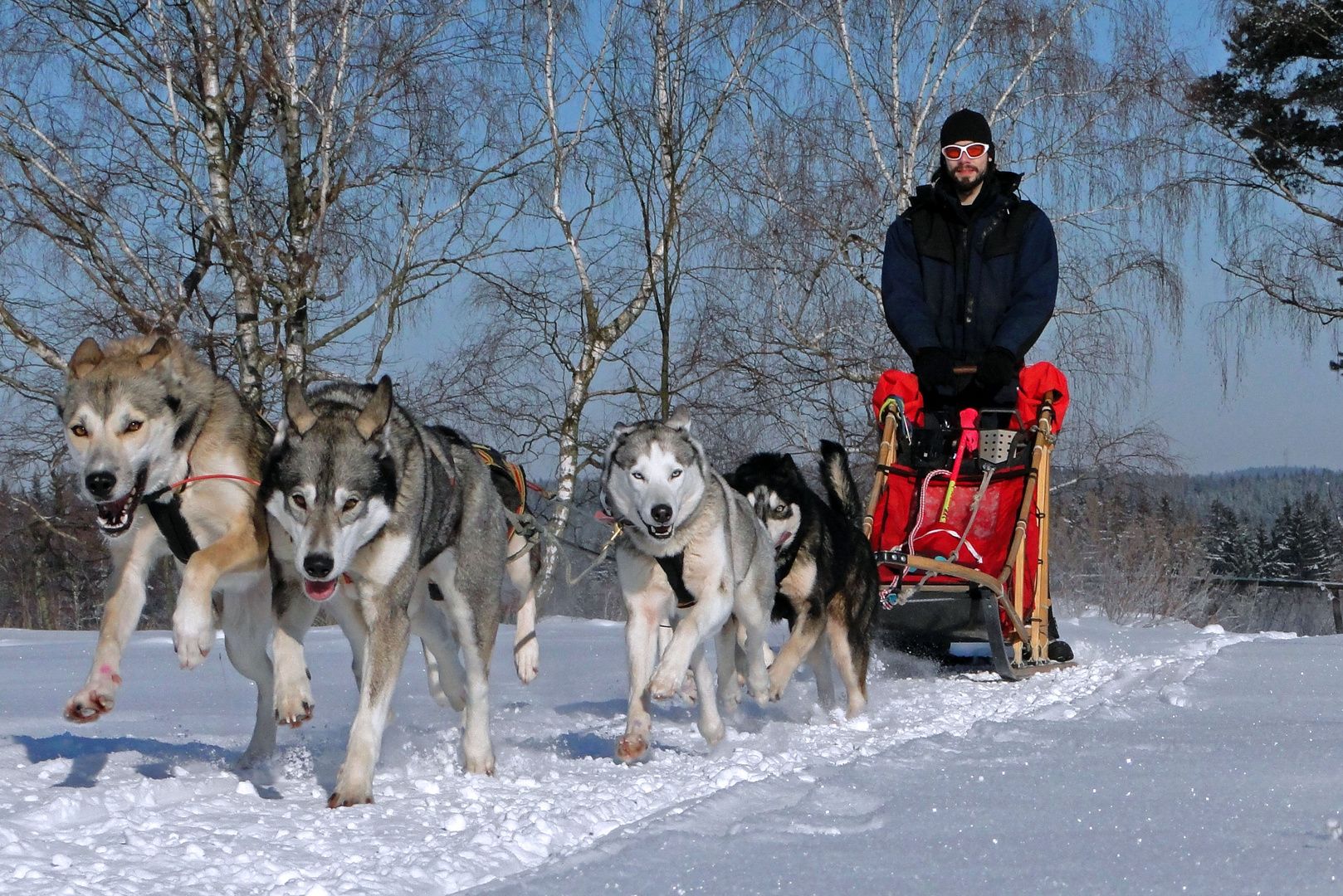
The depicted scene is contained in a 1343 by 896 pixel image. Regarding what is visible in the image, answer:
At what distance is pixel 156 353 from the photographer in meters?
3.66

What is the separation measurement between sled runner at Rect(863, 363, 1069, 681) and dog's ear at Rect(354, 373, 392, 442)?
2867 mm

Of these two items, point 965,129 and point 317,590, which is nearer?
point 317,590

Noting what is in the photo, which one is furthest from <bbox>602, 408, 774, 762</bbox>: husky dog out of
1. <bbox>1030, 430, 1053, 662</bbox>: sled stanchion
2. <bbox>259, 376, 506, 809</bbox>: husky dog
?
<bbox>1030, 430, 1053, 662</bbox>: sled stanchion

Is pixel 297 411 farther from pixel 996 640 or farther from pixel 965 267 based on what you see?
pixel 965 267

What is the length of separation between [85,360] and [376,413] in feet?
2.79

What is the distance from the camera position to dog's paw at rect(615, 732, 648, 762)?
3.86 meters

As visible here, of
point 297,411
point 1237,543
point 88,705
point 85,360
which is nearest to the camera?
point 88,705

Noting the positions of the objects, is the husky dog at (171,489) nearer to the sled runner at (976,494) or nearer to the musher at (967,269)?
the sled runner at (976,494)

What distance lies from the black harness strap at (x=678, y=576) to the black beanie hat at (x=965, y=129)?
270 centimetres

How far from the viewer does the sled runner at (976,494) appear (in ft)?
19.2

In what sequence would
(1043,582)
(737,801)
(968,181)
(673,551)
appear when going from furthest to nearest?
(1043,582), (968,181), (673,551), (737,801)

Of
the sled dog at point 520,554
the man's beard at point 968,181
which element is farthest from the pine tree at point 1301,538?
the sled dog at point 520,554

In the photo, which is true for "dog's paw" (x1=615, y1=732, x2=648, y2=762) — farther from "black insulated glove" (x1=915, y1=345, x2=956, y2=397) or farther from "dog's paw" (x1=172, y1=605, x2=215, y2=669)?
"black insulated glove" (x1=915, y1=345, x2=956, y2=397)

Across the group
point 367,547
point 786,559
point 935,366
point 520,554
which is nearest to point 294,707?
point 367,547
